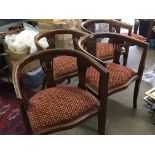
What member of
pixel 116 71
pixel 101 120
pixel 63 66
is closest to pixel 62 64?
pixel 63 66

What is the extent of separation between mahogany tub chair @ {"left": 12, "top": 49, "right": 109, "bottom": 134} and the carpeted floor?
1.41ft

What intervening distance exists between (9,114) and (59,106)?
28.8 inches

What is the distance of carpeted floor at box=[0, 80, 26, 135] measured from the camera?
61.8 inches

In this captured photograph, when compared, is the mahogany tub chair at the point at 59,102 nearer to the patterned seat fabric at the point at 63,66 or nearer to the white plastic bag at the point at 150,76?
the patterned seat fabric at the point at 63,66

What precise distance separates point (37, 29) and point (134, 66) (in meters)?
1.26

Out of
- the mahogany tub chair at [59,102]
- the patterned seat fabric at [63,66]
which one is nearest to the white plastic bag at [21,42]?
the patterned seat fabric at [63,66]

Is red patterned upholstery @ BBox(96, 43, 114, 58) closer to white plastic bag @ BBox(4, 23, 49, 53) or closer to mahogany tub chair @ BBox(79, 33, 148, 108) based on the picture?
mahogany tub chair @ BBox(79, 33, 148, 108)

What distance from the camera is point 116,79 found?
1.48 meters

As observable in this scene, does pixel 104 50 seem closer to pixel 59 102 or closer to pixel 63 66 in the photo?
pixel 63 66

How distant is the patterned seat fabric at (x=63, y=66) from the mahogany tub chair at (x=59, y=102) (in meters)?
0.15

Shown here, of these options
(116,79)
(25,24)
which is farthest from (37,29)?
(116,79)

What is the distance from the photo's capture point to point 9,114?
1.74 m

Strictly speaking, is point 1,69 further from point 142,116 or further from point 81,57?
point 142,116

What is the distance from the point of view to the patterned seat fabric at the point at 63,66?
159cm
